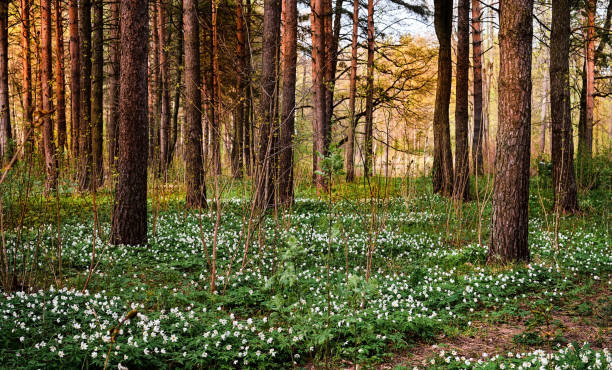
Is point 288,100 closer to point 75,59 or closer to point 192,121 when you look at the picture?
point 192,121

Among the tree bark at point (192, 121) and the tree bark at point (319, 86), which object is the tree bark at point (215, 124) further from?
the tree bark at point (319, 86)

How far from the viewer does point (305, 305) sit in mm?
5336

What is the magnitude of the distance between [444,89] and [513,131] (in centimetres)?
738

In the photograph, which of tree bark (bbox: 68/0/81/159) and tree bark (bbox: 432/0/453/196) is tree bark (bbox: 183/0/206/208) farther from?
tree bark (bbox: 432/0/453/196)

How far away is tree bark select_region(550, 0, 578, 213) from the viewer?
34.9ft

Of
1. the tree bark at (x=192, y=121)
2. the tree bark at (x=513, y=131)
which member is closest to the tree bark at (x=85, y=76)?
the tree bark at (x=192, y=121)

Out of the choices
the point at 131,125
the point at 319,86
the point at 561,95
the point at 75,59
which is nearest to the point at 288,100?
the point at 131,125

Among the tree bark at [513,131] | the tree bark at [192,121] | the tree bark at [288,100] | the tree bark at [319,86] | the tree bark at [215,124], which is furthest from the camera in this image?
the tree bark at [319,86]

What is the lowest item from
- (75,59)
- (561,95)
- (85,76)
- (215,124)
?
(215,124)

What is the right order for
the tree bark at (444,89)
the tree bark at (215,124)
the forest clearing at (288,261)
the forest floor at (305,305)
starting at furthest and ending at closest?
the tree bark at (444,89) → the tree bark at (215,124) → the forest clearing at (288,261) → the forest floor at (305,305)

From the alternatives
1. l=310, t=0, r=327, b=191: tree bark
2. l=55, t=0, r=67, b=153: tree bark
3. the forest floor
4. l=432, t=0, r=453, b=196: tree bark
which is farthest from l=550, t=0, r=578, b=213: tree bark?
l=55, t=0, r=67, b=153: tree bark

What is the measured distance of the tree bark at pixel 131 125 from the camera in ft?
25.9

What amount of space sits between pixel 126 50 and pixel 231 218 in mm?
4749

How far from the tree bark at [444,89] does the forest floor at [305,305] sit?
5.49 metres
